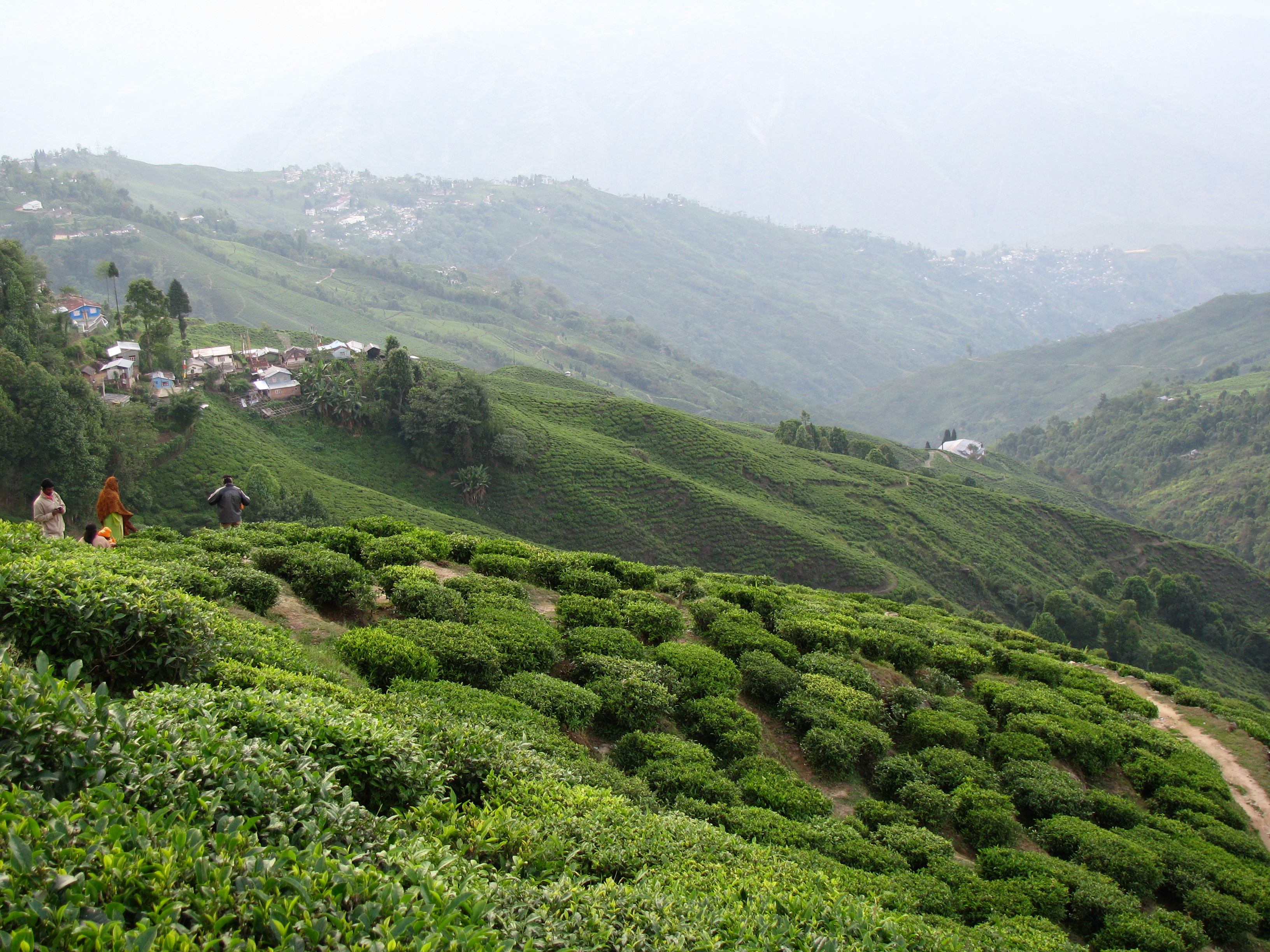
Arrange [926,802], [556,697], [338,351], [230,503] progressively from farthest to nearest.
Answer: [338,351] < [230,503] < [926,802] < [556,697]

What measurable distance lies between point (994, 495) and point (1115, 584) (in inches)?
589

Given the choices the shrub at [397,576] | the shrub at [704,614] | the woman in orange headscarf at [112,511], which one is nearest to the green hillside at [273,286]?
the woman in orange headscarf at [112,511]

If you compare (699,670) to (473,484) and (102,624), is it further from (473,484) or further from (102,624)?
(473,484)

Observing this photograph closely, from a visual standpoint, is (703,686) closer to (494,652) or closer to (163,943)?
(494,652)

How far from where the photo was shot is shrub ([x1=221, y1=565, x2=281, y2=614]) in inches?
512

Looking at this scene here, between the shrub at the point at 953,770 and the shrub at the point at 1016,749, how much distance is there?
113cm

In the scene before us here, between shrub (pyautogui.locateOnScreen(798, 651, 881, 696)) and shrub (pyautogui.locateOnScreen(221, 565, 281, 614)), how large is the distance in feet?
35.3

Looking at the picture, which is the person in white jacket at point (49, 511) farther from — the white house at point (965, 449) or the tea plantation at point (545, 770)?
the white house at point (965, 449)

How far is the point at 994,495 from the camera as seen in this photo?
268 ft

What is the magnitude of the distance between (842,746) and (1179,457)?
164 meters

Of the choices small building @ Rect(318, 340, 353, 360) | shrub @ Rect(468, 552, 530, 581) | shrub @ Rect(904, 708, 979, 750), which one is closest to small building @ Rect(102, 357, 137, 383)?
small building @ Rect(318, 340, 353, 360)

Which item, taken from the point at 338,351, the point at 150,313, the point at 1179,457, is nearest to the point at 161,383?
the point at 150,313

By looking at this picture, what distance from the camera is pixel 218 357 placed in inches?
2520

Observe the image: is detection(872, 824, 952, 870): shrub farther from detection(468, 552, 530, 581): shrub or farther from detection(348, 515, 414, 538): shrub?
detection(348, 515, 414, 538): shrub
